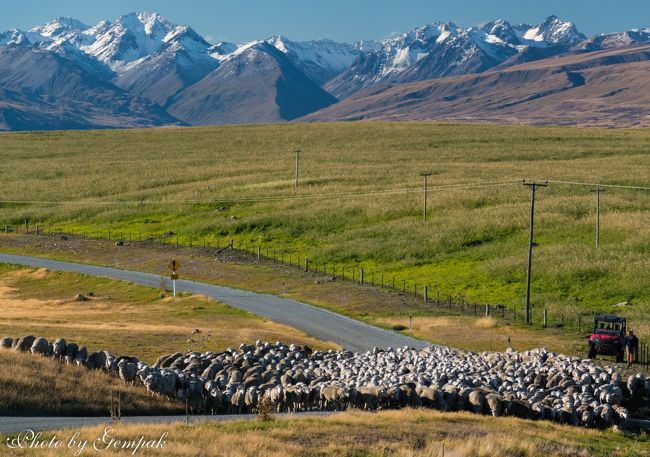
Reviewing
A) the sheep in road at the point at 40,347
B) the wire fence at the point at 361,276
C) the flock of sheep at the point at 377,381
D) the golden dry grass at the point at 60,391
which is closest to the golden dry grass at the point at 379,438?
the flock of sheep at the point at 377,381

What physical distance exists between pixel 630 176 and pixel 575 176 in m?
6.75

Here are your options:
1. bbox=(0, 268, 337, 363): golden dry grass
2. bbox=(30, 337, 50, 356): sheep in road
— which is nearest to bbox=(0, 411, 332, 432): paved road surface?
bbox=(30, 337, 50, 356): sheep in road

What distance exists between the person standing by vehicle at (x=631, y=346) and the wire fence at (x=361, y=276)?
2.52 ft

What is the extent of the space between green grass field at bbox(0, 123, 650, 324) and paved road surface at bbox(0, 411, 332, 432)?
37.2m

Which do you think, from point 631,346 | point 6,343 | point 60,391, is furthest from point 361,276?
point 60,391

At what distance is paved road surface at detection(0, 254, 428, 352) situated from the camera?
5683 cm

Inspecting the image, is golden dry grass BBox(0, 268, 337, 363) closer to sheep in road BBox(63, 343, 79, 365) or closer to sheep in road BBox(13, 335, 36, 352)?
sheep in road BBox(13, 335, 36, 352)

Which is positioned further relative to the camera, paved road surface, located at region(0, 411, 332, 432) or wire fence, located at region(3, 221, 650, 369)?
wire fence, located at region(3, 221, 650, 369)

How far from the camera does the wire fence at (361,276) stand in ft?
211

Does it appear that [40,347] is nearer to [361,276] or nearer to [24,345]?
[24,345]

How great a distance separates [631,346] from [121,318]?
3286cm

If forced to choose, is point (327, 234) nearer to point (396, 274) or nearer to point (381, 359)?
point (396, 274)

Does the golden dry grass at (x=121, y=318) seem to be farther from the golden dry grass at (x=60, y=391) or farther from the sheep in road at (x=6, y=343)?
the golden dry grass at (x=60, y=391)

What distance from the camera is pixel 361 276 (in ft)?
265
